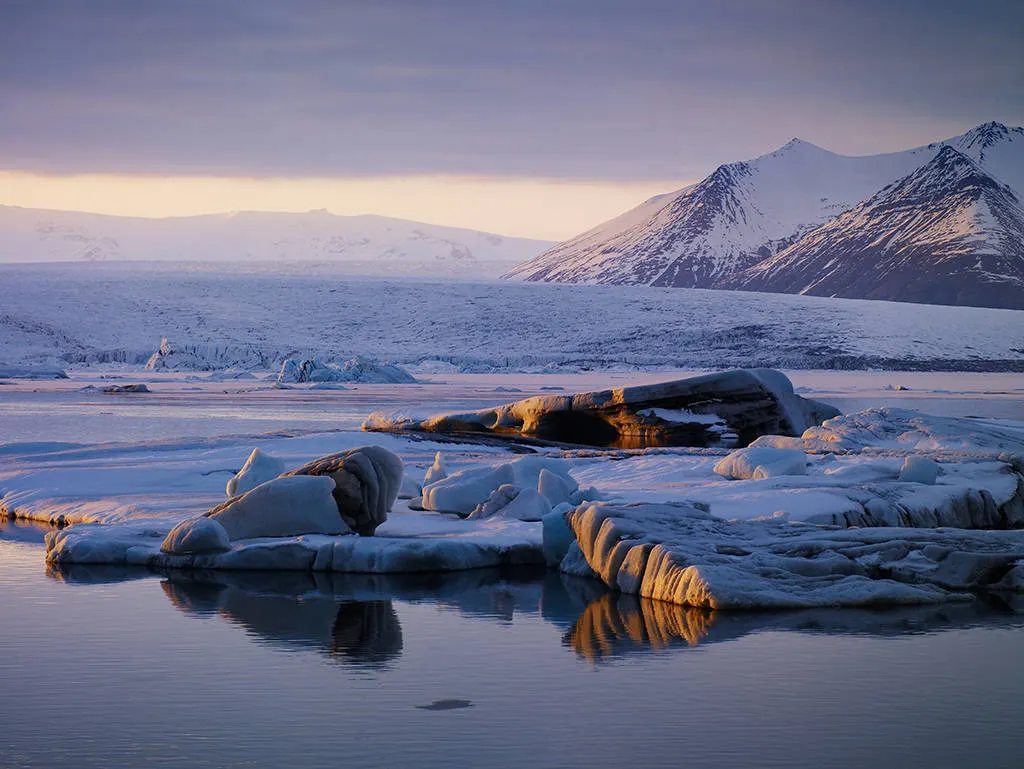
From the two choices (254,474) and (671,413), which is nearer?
(254,474)

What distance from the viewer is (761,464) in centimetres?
1406

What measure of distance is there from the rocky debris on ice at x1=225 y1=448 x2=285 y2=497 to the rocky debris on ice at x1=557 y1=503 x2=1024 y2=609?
11.4 ft

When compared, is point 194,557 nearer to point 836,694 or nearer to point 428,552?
point 428,552

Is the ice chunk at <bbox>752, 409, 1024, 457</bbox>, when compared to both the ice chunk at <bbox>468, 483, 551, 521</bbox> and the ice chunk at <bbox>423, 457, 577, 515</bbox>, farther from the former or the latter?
the ice chunk at <bbox>468, 483, 551, 521</bbox>

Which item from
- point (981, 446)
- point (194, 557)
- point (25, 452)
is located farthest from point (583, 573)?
point (25, 452)

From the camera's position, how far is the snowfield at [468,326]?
62.2m

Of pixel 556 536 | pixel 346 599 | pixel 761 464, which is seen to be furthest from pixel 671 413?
pixel 346 599

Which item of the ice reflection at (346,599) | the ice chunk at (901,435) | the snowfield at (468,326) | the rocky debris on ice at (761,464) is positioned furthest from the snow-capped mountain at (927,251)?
the ice reflection at (346,599)

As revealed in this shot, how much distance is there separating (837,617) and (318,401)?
86.0ft

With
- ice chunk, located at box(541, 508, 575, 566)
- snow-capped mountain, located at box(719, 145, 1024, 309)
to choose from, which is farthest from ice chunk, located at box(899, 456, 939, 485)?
snow-capped mountain, located at box(719, 145, 1024, 309)

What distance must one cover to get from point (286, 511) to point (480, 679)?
4249mm

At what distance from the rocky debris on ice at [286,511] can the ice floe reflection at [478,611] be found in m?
0.57

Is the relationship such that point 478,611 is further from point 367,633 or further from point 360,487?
point 360,487

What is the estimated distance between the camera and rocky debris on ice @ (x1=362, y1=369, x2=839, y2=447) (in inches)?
898
